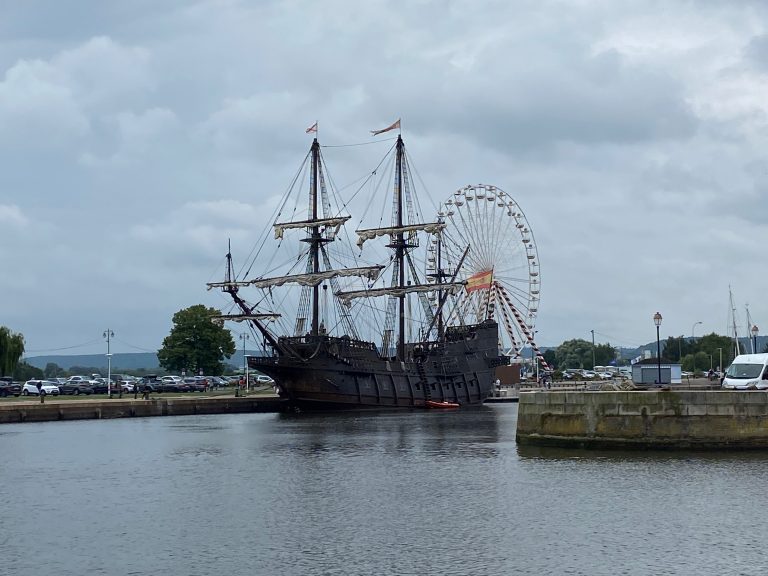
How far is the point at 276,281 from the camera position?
A: 93.2 metres

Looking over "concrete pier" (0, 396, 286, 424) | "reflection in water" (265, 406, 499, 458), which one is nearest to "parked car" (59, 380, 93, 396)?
"concrete pier" (0, 396, 286, 424)

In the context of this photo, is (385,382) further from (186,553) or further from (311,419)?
(186,553)

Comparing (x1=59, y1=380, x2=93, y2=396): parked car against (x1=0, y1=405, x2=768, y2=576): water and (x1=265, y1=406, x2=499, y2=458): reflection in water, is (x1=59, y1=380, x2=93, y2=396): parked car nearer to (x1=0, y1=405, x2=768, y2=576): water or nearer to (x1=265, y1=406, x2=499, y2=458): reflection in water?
(x1=265, y1=406, x2=499, y2=458): reflection in water

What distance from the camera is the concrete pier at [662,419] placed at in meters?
38.1

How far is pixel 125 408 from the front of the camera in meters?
73.8

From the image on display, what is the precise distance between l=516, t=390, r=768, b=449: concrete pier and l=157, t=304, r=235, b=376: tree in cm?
9251

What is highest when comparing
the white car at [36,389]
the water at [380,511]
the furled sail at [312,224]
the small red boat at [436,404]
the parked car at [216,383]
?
the furled sail at [312,224]

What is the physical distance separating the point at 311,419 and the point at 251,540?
156 ft

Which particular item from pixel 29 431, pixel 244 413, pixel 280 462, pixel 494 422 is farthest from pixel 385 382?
pixel 280 462

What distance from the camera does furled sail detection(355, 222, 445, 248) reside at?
9931 cm

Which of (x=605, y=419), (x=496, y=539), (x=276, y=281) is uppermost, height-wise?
(x=276, y=281)

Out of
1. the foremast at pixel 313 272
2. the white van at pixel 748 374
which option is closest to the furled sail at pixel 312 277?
the foremast at pixel 313 272

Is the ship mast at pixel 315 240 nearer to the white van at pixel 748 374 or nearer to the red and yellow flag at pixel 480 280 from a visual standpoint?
the red and yellow flag at pixel 480 280

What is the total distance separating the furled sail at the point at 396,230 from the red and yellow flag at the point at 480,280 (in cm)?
561
